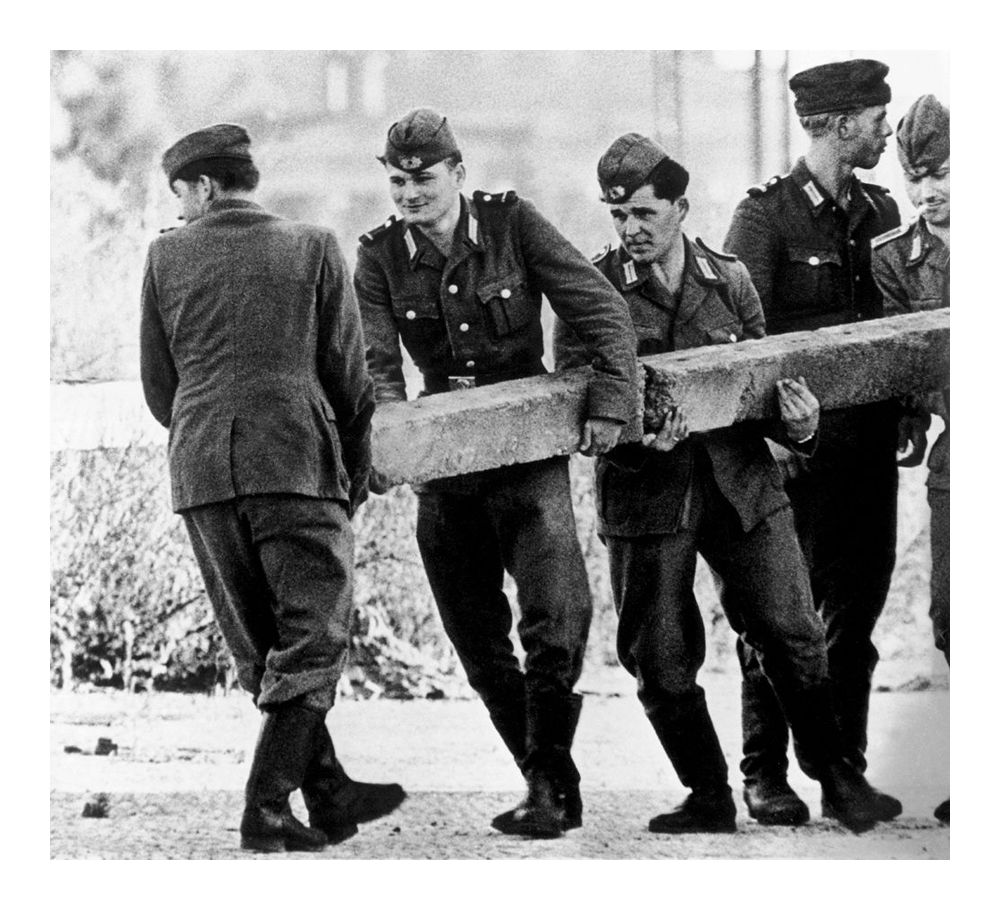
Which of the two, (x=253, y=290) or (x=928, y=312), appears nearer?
(x=253, y=290)

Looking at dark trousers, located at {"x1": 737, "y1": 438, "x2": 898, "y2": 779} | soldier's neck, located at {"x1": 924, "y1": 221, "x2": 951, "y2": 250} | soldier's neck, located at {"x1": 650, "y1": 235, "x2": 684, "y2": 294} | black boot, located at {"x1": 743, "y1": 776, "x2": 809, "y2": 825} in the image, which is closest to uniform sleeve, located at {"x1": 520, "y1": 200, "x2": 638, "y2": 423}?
soldier's neck, located at {"x1": 650, "y1": 235, "x2": 684, "y2": 294}

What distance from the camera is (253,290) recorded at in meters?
4.55

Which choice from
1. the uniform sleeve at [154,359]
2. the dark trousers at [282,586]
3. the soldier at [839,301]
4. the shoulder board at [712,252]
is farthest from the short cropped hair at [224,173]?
the soldier at [839,301]

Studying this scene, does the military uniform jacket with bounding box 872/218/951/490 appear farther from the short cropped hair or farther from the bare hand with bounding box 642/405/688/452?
the short cropped hair

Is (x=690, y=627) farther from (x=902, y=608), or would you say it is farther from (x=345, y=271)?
(x=345, y=271)

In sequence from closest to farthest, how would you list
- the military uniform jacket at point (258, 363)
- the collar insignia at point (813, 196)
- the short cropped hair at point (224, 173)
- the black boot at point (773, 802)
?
1. the military uniform jacket at point (258, 363)
2. the short cropped hair at point (224, 173)
3. the black boot at point (773, 802)
4. the collar insignia at point (813, 196)

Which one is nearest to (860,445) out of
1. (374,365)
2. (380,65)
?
(374,365)

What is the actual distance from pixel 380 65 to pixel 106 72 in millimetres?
743

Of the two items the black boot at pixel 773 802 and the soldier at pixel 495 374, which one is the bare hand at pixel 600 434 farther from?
the black boot at pixel 773 802

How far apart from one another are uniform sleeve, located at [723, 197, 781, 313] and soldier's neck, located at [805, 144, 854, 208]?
189 millimetres

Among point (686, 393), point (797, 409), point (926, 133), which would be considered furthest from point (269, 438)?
point (926, 133)

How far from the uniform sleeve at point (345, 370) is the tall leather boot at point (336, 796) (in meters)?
0.73

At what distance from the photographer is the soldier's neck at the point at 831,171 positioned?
494cm

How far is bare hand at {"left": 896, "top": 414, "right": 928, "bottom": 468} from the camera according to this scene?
4.95 metres
